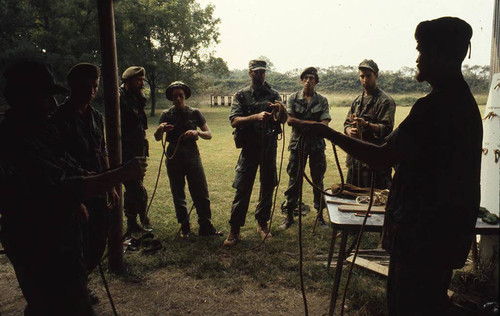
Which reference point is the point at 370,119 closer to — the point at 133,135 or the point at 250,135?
the point at 250,135

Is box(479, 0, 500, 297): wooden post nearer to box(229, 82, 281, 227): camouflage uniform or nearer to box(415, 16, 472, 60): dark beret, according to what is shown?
box(415, 16, 472, 60): dark beret

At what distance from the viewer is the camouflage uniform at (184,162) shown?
17.7 feet

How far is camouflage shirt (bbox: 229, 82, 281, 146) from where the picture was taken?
521 cm

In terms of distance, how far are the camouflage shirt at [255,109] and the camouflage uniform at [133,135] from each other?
1425 mm

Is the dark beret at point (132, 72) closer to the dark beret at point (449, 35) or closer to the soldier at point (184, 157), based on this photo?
the soldier at point (184, 157)

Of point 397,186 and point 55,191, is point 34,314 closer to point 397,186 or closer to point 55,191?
point 55,191

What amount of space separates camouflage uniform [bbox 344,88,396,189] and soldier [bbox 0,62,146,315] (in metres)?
3.76

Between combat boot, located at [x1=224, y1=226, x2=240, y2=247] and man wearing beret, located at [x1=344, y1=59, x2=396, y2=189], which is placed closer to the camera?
man wearing beret, located at [x1=344, y1=59, x2=396, y2=189]

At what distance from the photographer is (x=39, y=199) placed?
6.53 ft

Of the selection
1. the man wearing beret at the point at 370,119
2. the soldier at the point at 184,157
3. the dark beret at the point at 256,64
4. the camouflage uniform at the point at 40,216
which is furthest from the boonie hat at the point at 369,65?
the camouflage uniform at the point at 40,216

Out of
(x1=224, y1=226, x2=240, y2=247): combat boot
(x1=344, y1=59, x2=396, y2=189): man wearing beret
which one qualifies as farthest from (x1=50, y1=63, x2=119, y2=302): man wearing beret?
(x1=344, y1=59, x2=396, y2=189): man wearing beret

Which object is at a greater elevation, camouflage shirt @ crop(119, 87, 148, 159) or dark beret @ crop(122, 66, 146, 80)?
dark beret @ crop(122, 66, 146, 80)

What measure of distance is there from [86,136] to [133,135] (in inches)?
69.7

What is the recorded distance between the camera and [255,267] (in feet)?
15.0
